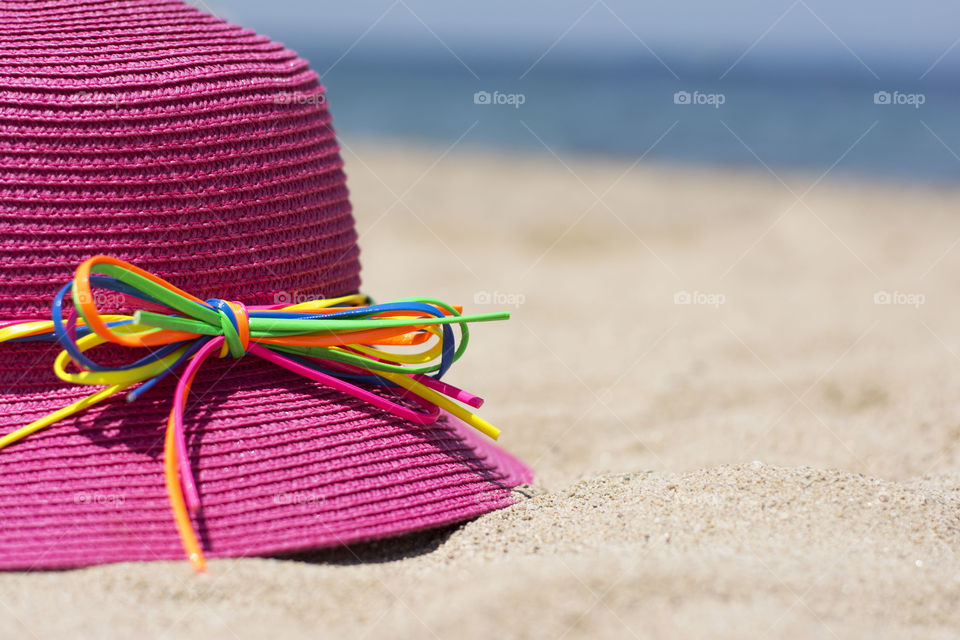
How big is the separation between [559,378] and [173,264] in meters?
1.99

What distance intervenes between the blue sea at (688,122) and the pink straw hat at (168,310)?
4362 millimetres

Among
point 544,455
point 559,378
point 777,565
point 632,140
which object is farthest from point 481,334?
point 632,140

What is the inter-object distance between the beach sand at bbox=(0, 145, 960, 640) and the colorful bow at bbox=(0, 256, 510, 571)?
9.1 inches

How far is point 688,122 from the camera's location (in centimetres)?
1567

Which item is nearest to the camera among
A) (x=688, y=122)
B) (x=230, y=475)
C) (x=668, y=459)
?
(x=230, y=475)

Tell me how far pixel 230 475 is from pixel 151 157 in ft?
1.85

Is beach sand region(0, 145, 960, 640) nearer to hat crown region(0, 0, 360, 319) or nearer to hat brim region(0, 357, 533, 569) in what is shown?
hat brim region(0, 357, 533, 569)

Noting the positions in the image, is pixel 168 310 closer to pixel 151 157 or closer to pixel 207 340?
pixel 207 340

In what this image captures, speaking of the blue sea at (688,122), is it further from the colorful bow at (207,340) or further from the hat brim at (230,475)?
the hat brim at (230,475)

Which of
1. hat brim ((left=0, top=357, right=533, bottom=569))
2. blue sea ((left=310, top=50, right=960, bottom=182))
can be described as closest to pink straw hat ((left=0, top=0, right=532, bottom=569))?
hat brim ((left=0, top=357, right=533, bottom=569))

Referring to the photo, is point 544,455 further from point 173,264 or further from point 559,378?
point 173,264

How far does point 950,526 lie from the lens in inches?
72.1

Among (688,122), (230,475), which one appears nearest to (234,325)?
(230,475)

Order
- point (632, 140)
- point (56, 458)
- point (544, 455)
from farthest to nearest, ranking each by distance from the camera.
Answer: point (632, 140) < point (544, 455) < point (56, 458)
